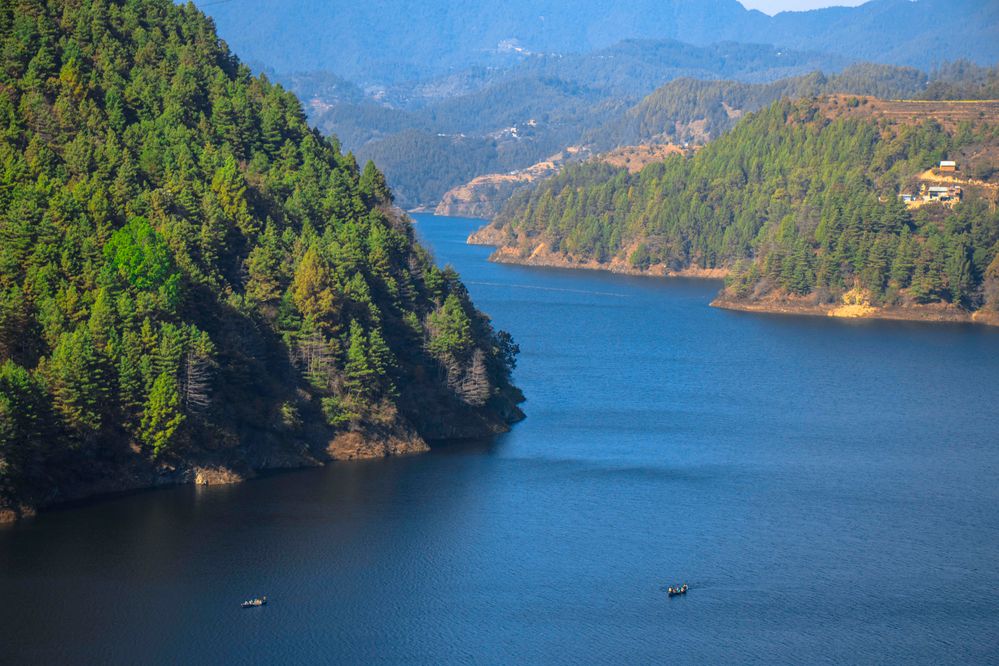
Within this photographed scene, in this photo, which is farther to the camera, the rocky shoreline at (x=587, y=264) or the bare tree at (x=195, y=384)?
the rocky shoreline at (x=587, y=264)

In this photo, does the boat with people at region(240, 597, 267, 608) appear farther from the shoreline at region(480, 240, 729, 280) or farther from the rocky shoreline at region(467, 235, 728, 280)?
the rocky shoreline at region(467, 235, 728, 280)

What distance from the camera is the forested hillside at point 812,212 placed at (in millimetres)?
124625

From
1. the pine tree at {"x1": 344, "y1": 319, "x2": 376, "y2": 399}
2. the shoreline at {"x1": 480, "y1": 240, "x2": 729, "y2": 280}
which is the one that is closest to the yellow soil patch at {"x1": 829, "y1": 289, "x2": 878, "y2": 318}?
the shoreline at {"x1": 480, "y1": 240, "x2": 729, "y2": 280}

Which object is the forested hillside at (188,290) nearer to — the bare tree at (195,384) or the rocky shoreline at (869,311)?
the bare tree at (195,384)

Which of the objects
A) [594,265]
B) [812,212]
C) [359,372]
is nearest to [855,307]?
[812,212]

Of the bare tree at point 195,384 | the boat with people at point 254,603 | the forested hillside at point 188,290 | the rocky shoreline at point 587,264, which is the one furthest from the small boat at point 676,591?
the rocky shoreline at point 587,264

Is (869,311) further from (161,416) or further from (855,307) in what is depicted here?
(161,416)

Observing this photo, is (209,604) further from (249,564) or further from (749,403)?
(749,403)

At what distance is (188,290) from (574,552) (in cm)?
2206

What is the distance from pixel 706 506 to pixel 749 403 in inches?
929

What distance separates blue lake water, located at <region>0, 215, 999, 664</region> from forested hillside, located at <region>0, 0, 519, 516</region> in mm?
2580

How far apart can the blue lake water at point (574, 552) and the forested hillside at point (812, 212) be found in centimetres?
4838

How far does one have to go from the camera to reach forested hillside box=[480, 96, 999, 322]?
409 feet

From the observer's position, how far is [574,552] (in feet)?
165
